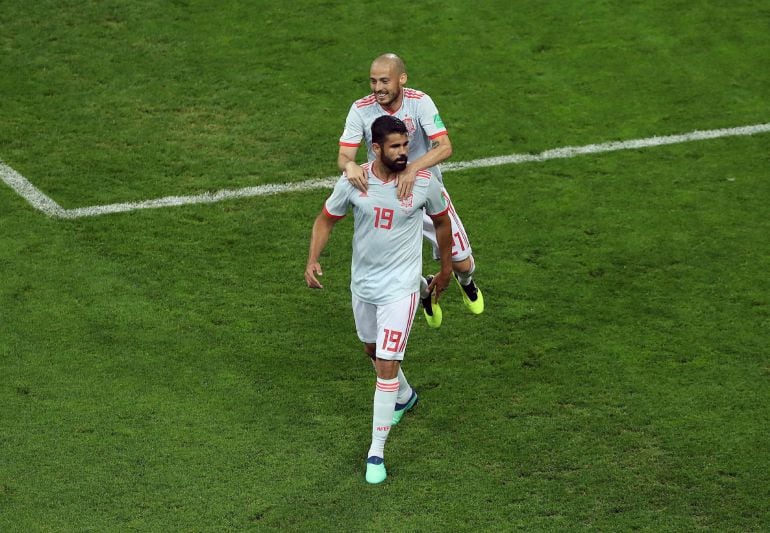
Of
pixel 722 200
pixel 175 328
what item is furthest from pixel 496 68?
pixel 175 328

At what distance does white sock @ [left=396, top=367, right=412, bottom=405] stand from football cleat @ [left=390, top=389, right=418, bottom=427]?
0.03 metres

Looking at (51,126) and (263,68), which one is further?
(263,68)

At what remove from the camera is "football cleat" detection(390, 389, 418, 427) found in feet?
27.7

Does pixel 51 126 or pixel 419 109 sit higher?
pixel 419 109

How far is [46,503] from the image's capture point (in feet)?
25.0

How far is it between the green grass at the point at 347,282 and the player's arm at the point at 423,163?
1676 millimetres

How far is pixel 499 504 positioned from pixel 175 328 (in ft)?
9.93

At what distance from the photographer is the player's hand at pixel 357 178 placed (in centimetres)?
754

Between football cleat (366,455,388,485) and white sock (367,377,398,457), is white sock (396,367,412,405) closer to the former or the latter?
white sock (367,377,398,457)

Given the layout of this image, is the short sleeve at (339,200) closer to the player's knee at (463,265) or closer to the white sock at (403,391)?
the white sock at (403,391)

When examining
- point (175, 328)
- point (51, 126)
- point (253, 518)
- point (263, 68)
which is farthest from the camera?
point (263, 68)

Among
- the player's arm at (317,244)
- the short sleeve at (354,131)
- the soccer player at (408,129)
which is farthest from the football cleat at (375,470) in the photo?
the short sleeve at (354,131)

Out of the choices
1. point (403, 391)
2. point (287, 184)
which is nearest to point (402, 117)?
point (403, 391)

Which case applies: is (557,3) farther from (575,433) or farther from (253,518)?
(253,518)
